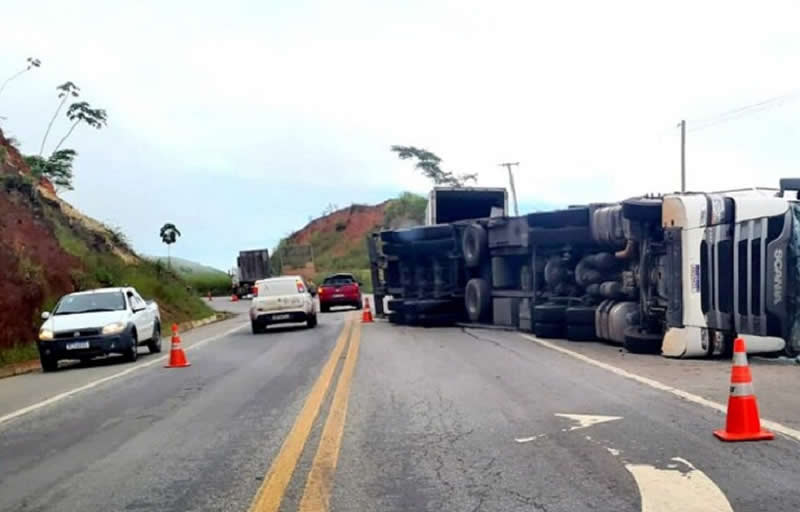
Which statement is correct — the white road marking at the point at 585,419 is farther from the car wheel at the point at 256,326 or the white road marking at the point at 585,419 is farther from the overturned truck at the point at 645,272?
the car wheel at the point at 256,326

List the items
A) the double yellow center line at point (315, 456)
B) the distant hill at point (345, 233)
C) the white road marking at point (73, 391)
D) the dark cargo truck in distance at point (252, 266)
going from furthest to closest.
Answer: the distant hill at point (345, 233), the dark cargo truck in distance at point (252, 266), the white road marking at point (73, 391), the double yellow center line at point (315, 456)

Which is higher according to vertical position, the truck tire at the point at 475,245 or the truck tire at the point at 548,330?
the truck tire at the point at 475,245

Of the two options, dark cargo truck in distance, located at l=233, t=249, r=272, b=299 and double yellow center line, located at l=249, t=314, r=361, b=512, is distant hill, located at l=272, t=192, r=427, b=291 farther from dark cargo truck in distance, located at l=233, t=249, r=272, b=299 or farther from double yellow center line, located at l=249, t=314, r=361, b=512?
double yellow center line, located at l=249, t=314, r=361, b=512

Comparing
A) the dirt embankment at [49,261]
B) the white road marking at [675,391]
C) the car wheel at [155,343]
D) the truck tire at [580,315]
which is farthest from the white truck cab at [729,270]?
the dirt embankment at [49,261]

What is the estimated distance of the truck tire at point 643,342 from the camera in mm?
15398

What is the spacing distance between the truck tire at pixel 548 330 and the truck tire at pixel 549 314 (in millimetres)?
63

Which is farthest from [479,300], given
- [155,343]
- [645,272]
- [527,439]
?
[527,439]

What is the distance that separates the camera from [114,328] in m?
18.7

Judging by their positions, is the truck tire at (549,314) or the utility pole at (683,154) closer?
the truck tire at (549,314)

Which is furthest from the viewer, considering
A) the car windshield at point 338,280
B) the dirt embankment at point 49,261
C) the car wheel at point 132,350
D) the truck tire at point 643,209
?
the car windshield at point 338,280

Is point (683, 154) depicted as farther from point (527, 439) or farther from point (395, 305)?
point (527, 439)

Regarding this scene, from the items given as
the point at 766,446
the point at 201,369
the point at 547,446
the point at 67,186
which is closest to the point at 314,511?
the point at 547,446

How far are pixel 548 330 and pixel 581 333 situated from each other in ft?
3.98

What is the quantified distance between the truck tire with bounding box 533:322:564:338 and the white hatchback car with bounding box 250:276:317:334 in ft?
32.2
